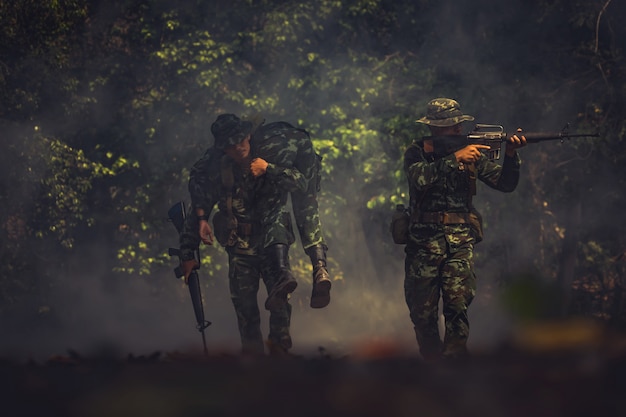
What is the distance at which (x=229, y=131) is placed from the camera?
666cm

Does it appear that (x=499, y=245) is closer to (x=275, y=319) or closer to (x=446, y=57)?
(x=446, y=57)

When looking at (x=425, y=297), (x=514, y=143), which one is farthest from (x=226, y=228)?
(x=514, y=143)

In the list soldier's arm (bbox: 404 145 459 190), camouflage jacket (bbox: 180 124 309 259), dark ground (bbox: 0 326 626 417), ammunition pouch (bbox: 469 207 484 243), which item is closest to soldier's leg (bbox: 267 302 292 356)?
camouflage jacket (bbox: 180 124 309 259)

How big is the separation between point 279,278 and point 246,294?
0.55 m

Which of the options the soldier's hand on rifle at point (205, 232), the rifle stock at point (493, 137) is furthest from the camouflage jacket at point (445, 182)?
the soldier's hand on rifle at point (205, 232)

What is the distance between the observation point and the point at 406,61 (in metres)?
11.2

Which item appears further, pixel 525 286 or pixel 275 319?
pixel 525 286

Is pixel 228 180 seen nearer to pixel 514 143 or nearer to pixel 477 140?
pixel 477 140

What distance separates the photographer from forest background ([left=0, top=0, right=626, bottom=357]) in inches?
389

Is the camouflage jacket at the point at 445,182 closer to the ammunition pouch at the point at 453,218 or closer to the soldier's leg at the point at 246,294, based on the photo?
the ammunition pouch at the point at 453,218

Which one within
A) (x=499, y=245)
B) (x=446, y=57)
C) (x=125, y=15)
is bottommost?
(x=499, y=245)

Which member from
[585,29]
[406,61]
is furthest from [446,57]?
[585,29]

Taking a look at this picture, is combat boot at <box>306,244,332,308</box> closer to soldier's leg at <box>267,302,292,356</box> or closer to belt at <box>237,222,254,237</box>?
soldier's leg at <box>267,302,292,356</box>

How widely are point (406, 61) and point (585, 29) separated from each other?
2.30 meters
